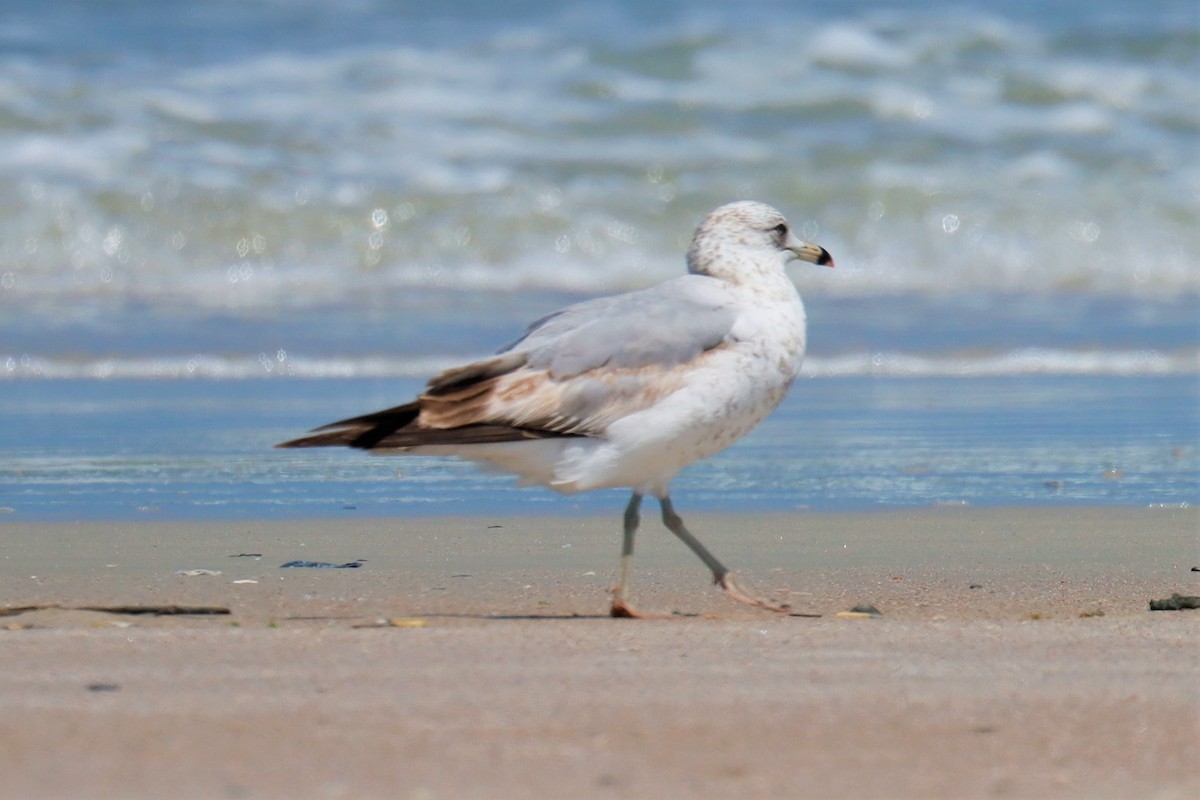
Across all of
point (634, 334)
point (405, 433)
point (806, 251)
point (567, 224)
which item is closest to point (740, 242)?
point (806, 251)

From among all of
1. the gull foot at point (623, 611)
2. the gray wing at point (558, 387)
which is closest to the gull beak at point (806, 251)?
the gray wing at point (558, 387)

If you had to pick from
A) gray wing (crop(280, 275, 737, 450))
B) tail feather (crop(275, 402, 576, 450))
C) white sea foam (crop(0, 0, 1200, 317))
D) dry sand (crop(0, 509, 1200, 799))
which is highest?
white sea foam (crop(0, 0, 1200, 317))

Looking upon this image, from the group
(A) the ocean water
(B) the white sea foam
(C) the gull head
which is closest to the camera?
(C) the gull head

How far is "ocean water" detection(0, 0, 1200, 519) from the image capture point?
605 cm

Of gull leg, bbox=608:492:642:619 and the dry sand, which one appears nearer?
the dry sand

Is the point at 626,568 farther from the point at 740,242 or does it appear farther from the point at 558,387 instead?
the point at 740,242

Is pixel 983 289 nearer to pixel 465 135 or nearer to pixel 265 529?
pixel 465 135

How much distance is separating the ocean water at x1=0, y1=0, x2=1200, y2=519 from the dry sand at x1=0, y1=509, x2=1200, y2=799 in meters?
0.63

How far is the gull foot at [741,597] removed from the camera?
155 inches

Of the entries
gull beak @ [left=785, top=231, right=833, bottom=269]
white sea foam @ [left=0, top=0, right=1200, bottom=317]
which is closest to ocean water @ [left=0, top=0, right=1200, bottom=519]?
white sea foam @ [left=0, top=0, right=1200, bottom=317]

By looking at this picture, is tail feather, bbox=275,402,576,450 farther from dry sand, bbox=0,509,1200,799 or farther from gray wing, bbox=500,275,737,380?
dry sand, bbox=0,509,1200,799

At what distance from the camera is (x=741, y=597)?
4.00m

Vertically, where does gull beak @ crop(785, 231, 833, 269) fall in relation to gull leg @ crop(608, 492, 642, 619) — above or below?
above

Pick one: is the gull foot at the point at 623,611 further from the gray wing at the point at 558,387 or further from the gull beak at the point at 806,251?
the gull beak at the point at 806,251
